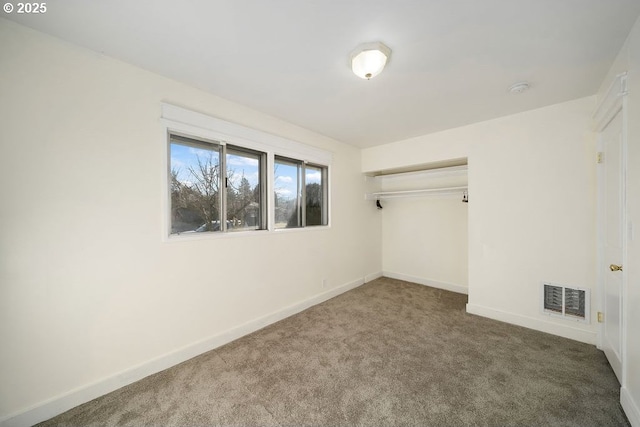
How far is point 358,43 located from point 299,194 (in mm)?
2060

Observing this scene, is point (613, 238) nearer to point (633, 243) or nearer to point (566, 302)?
point (633, 243)

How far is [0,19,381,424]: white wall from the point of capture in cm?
147

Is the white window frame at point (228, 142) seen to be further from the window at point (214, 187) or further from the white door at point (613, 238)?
the white door at point (613, 238)

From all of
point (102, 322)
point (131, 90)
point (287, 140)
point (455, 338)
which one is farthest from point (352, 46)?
point (455, 338)

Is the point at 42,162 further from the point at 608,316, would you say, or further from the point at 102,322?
the point at 608,316

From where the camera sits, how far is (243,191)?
8.95 ft

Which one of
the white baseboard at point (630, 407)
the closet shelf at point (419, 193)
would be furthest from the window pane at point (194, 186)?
the white baseboard at point (630, 407)

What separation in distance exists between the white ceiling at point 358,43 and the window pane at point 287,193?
0.89 meters

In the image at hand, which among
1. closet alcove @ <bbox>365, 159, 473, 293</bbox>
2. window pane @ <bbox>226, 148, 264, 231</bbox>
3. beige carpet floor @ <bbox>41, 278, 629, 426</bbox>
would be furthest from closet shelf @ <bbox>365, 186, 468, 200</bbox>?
window pane @ <bbox>226, 148, 264, 231</bbox>

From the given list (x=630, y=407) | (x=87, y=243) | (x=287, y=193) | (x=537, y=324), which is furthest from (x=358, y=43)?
(x=537, y=324)

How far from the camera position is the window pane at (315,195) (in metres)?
3.53

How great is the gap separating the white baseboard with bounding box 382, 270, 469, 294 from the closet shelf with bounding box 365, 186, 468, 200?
150 centimetres

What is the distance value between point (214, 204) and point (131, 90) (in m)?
1.14

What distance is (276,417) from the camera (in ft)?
5.05
